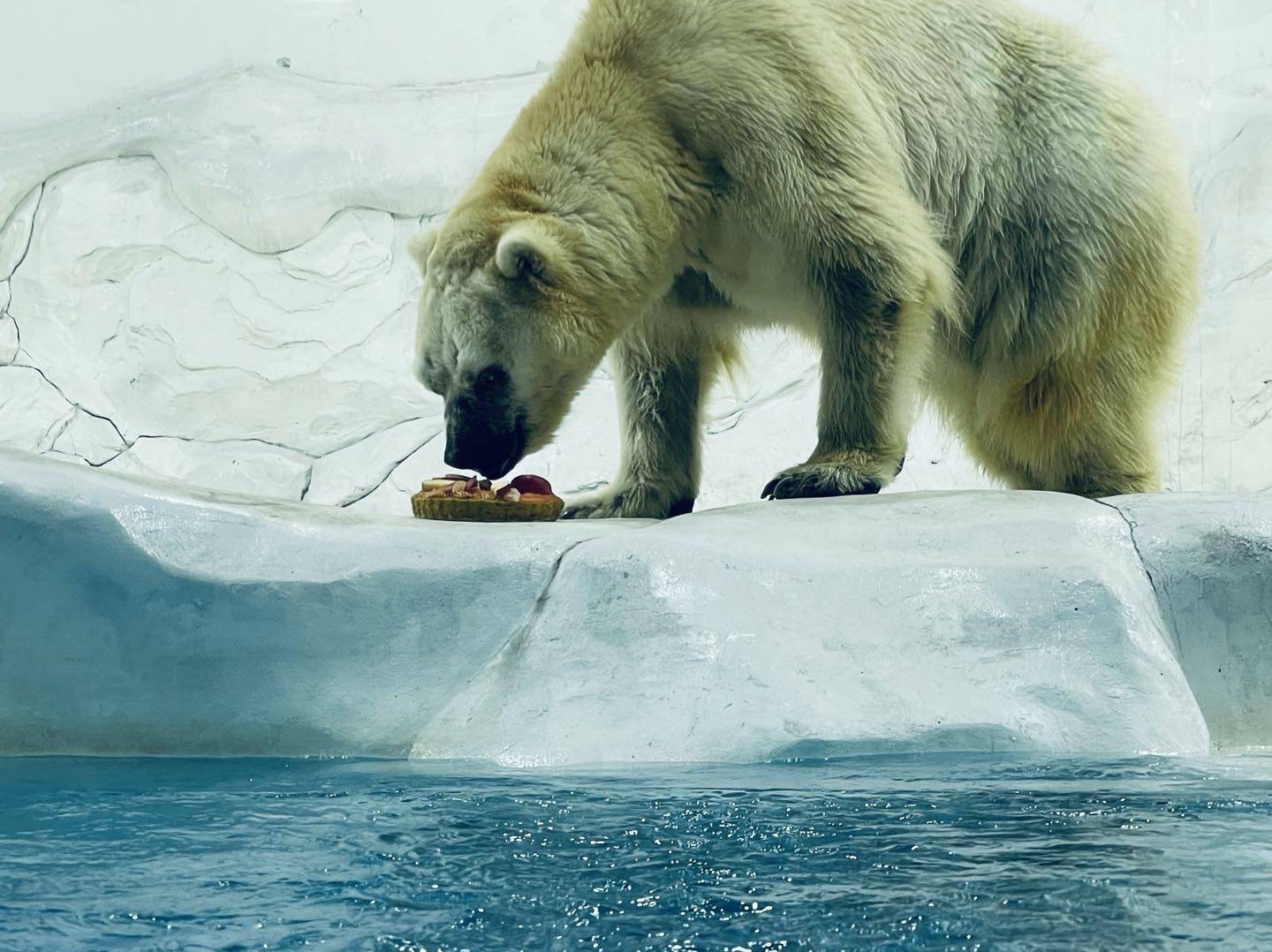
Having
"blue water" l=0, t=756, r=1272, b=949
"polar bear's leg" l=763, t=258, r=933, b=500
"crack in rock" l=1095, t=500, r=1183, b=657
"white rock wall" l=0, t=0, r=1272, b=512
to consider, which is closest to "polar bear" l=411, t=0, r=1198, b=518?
"polar bear's leg" l=763, t=258, r=933, b=500

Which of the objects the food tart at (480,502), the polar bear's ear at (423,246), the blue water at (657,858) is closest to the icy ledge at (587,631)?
the blue water at (657,858)

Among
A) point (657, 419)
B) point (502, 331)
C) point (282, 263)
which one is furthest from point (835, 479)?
point (282, 263)

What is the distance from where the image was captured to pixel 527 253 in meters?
2.89

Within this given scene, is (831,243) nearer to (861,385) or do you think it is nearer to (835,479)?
(861,385)

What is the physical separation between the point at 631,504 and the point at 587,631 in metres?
1.28

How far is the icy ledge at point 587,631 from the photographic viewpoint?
2.30 metres

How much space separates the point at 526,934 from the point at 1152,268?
2.71m

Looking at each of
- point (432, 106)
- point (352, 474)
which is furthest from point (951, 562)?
point (432, 106)

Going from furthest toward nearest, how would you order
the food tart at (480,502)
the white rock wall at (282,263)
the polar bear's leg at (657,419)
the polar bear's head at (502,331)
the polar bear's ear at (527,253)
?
the white rock wall at (282,263)
the polar bear's leg at (657,419)
the food tart at (480,502)
the polar bear's head at (502,331)
the polar bear's ear at (527,253)

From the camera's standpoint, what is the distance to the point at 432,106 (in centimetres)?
710

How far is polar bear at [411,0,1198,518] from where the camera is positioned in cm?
304

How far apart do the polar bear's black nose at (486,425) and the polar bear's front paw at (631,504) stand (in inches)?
20.8

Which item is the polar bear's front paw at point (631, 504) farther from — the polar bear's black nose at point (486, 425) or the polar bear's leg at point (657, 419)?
the polar bear's black nose at point (486, 425)

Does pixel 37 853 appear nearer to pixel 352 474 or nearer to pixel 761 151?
pixel 761 151
